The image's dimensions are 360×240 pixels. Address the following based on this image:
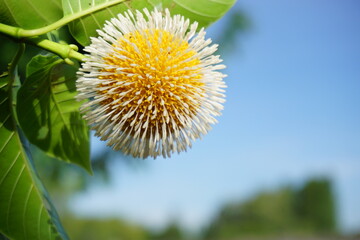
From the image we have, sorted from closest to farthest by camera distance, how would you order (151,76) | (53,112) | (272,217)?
(151,76) < (53,112) < (272,217)

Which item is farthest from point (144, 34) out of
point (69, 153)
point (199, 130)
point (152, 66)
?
point (69, 153)

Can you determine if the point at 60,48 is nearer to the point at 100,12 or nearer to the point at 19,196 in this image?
the point at 100,12

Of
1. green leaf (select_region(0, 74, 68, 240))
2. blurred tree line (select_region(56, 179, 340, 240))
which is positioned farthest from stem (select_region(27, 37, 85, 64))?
blurred tree line (select_region(56, 179, 340, 240))

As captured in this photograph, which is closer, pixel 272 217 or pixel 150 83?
pixel 150 83

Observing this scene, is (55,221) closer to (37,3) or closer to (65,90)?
(65,90)

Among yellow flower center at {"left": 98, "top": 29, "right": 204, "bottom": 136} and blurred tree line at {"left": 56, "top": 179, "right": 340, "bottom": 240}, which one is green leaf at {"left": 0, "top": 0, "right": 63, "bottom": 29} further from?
blurred tree line at {"left": 56, "top": 179, "right": 340, "bottom": 240}

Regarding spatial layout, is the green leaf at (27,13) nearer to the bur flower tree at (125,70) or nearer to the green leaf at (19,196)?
the bur flower tree at (125,70)

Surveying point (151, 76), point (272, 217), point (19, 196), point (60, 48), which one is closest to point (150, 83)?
point (151, 76)
